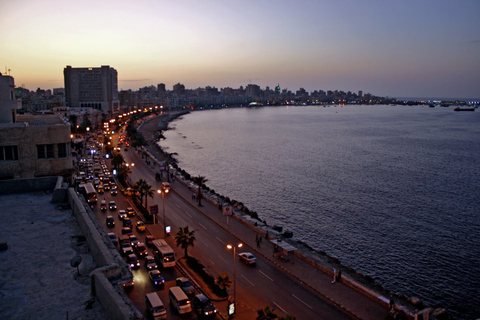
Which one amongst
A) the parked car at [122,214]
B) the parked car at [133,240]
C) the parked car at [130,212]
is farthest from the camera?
the parked car at [130,212]

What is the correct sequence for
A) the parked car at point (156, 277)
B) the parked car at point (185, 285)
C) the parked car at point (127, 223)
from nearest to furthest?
the parked car at point (185, 285), the parked car at point (156, 277), the parked car at point (127, 223)

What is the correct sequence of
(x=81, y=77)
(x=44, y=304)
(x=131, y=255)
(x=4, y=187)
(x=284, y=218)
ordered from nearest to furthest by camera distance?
(x=44, y=304), (x=4, y=187), (x=131, y=255), (x=284, y=218), (x=81, y=77)

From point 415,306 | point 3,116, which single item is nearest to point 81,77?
point 3,116

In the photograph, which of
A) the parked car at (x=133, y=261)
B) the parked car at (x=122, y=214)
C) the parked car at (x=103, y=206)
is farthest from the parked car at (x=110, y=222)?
the parked car at (x=133, y=261)

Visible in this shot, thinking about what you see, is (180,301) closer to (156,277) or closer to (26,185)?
(156,277)

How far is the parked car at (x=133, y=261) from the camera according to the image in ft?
69.6

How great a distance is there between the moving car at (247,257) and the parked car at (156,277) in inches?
197

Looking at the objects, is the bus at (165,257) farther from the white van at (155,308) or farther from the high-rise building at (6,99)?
the high-rise building at (6,99)

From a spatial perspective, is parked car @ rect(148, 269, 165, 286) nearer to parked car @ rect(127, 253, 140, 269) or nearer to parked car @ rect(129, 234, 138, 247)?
parked car @ rect(127, 253, 140, 269)

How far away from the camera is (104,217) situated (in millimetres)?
30594

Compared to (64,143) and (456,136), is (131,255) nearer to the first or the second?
(64,143)

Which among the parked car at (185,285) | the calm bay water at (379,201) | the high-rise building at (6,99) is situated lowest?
the calm bay water at (379,201)

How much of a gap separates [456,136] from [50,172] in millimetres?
113355

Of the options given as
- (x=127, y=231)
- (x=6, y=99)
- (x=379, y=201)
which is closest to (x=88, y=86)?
(x=379, y=201)
